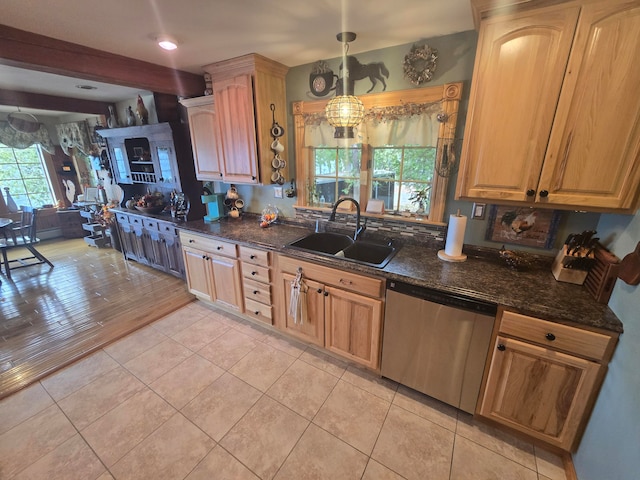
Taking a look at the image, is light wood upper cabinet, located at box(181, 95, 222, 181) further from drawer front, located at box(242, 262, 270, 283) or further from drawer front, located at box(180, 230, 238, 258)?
drawer front, located at box(242, 262, 270, 283)

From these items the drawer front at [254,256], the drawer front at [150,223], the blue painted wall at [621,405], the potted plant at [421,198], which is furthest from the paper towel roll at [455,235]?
the drawer front at [150,223]

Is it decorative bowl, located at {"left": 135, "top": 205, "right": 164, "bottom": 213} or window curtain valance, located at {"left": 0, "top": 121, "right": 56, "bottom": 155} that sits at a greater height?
window curtain valance, located at {"left": 0, "top": 121, "right": 56, "bottom": 155}

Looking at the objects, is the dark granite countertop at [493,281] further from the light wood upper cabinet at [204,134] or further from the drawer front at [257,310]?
the light wood upper cabinet at [204,134]

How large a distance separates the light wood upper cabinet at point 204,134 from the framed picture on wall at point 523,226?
8.05ft

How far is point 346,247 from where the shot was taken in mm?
2256

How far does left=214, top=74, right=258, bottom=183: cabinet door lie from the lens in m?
2.28

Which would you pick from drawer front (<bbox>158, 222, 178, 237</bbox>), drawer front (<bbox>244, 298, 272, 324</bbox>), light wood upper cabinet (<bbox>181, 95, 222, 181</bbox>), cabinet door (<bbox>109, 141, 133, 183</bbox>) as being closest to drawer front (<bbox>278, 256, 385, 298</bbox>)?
drawer front (<bbox>244, 298, 272, 324</bbox>)

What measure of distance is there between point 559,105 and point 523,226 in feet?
2.47

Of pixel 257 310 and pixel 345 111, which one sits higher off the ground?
pixel 345 111

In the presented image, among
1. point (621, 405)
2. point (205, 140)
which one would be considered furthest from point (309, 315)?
point (205, 140)

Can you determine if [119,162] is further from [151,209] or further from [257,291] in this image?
[257,291]

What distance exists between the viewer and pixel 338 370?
2.03m

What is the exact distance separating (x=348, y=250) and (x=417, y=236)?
21.7 inches

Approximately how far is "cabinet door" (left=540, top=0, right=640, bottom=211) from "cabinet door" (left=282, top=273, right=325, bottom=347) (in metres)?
1.54
